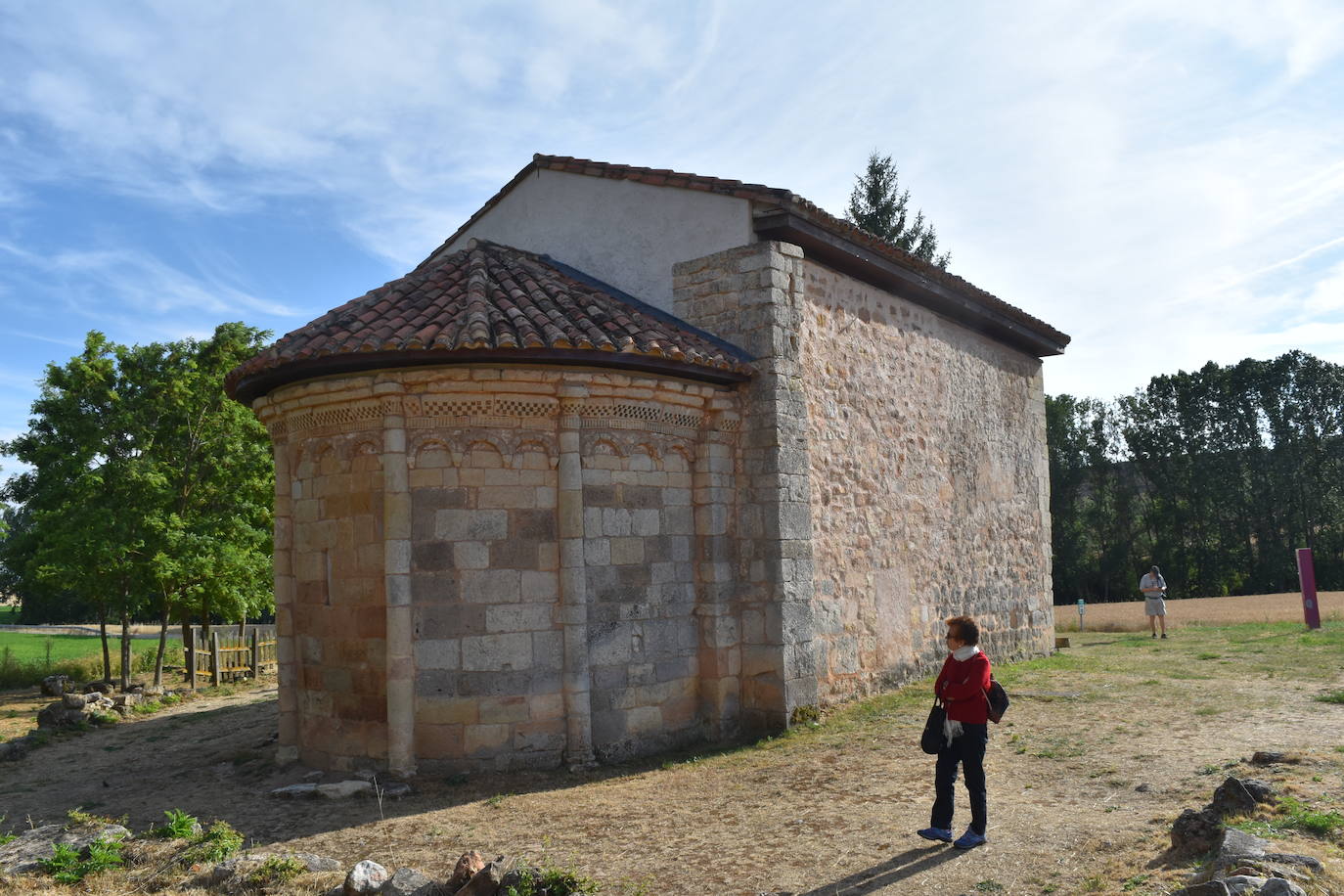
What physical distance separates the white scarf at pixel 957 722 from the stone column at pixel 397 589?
4.44 metres

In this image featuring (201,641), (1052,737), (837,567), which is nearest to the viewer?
(1052,737)

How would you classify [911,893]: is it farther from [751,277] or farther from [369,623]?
[751,277]

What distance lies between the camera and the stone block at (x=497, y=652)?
7809 millimetres

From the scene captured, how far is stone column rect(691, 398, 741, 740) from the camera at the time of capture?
9.10 metres

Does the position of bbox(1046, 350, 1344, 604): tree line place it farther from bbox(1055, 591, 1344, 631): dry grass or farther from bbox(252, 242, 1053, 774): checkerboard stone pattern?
bbox(252, 242, 1053, 774): checkerboard stone pattern

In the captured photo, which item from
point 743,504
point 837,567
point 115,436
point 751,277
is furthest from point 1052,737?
point 115,436

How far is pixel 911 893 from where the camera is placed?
4879 mm

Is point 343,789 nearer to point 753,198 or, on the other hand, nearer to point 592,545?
point 592,545

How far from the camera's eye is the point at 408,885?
486cm

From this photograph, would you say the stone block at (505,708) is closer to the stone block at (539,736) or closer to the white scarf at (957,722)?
the stone block at (539,736)

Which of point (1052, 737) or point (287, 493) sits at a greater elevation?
point (287, 493)

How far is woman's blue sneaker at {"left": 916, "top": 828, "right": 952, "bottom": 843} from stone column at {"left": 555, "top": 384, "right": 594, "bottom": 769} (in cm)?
333

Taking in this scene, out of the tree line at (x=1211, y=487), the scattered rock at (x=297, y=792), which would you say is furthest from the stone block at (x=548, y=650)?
the tree line at (x=1211, y=487)

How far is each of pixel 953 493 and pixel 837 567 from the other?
351 centimetres
